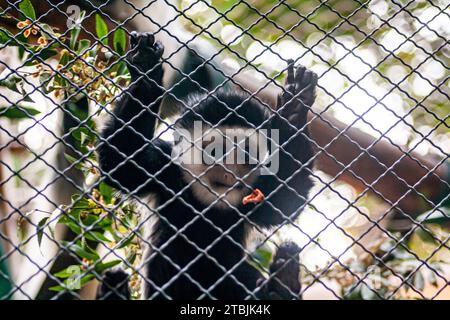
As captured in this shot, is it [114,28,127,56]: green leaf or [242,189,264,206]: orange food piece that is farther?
[242,189,264,206]: orange food piece

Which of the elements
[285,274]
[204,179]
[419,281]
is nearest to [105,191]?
[204,179]

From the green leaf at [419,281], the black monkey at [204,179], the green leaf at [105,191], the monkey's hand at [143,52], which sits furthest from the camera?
the green leaf at [419,281]

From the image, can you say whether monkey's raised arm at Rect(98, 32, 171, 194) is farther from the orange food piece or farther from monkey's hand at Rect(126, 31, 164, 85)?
the orange food piece

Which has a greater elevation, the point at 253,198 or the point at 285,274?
the point at 253,198

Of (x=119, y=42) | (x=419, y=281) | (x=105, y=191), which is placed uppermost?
(x=119, y=42)

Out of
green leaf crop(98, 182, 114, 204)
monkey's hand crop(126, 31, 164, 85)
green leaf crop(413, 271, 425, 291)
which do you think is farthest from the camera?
green leaf crop(413, 271, 425, 291)

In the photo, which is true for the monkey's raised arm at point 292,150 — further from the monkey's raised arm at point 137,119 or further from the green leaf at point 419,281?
the green leaf at point 419,281

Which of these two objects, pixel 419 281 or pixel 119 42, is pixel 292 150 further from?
pixel 419 281

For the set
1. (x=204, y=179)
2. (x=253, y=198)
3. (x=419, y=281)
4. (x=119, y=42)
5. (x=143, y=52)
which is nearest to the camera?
(x=143, y=52)

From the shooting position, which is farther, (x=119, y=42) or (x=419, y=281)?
(x=419, y=281)

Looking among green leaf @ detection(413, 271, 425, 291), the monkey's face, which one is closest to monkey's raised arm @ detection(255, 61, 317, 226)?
the monkey's face

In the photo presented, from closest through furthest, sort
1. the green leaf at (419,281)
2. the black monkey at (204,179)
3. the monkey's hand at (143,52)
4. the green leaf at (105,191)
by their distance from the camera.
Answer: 1. the monkey's hand at (143,52)
2. the black monkey at (204,179)
3. the green leaf at (105,191)
4. the green leaf at (419,281)

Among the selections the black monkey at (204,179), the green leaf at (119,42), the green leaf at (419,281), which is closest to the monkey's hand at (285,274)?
the black monkey at (204,179)

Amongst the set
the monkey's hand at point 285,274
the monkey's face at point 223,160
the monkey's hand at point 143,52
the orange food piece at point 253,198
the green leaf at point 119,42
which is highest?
the green leaf at point 119,42
